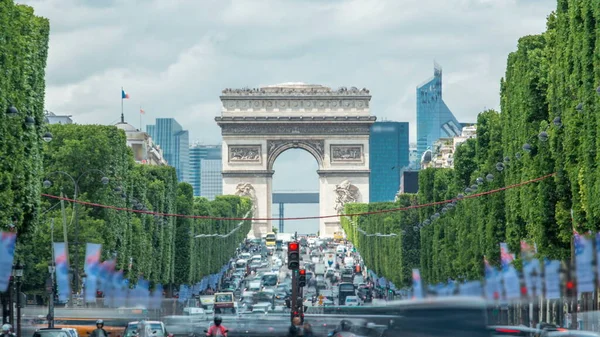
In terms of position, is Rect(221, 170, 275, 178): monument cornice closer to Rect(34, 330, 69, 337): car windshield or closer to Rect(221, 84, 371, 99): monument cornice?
Rect(221, 84, 371, 99): monument cornice

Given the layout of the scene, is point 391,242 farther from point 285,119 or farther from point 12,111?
point 12,111

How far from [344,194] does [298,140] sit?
912cm

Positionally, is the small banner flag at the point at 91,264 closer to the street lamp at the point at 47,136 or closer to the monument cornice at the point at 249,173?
the street lamp at the point at 47,136

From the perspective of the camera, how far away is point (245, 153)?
638ft

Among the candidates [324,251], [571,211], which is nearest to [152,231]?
[571,211]

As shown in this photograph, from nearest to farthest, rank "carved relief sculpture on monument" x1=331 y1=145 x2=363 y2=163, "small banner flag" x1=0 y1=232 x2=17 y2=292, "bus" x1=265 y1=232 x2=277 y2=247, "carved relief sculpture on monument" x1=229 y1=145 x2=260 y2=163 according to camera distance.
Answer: "small banner flag" x1=0 y1=232 x2=17 y2=292 < "bus" x1=265 y1=232 x2=277 y2=247 < "carved relief sculpture on monument" x1=229 y1=145 x2=260 y2=163 < "carved relief sculpture on monument" x1=331 y1=145 x2=363 y2=163

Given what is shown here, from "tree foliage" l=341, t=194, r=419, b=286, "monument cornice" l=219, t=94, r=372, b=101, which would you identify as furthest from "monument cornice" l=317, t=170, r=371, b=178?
"tree foliage" l=341, t=194, r=419, b=286

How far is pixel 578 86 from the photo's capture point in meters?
48.2

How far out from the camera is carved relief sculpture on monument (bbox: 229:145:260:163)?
194 metres

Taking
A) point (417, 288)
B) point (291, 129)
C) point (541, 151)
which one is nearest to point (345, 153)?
point (291, 129)

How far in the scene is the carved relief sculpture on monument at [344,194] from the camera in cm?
19300

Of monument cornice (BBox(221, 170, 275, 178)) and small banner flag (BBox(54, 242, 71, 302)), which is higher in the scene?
monument cornice (BBox(221, 170, 275, 178))

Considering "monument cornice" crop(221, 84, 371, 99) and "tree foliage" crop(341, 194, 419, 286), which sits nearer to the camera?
"tree foliage" crop(341, 194, 419, 286)

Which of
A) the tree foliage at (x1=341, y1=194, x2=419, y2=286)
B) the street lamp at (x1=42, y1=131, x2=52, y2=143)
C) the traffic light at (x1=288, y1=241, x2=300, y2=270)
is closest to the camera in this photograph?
the street lamp at (x1=42, y1=131, x2=52, y2=143)
